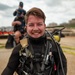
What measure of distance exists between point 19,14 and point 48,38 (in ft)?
15.6

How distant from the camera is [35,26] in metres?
2.93

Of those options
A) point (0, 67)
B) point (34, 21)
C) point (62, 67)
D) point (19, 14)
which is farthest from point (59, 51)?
point (19, 14)

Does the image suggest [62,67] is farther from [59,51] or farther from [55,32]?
[55,32]

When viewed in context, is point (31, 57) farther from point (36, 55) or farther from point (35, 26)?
point (35, 26)

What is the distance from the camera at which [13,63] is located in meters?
2.95

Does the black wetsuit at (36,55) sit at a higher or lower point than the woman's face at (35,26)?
lower

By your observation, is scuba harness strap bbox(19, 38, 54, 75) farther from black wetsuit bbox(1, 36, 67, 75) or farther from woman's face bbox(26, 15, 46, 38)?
woman's face bbox(26, 15, 46, 38)

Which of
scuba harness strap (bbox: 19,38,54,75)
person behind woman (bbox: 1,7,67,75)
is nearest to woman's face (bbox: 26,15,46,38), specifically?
person behind woman (bbox: 1,7,67,75)

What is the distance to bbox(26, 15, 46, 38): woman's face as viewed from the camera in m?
2.93

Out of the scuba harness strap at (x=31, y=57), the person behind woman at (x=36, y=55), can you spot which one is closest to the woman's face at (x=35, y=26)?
the person behind woman at (x=36, y=55)

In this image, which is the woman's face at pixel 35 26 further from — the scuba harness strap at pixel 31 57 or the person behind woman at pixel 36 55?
the scuba harness strap at pixel 31 57

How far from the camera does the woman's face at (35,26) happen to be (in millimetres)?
2930

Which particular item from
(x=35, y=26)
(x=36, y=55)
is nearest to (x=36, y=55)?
(x=36, y=55)

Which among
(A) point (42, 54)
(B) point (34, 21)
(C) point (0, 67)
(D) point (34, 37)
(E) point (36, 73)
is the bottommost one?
(C) point (0, 67)
